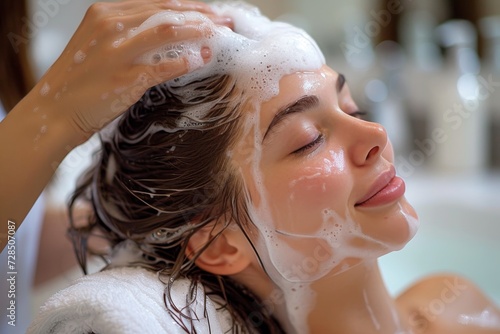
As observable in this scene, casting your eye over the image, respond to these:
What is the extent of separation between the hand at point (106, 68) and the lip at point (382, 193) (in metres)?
0.32

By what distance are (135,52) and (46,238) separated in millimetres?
776

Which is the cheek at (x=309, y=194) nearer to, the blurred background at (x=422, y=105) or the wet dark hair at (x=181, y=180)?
the wet dark hair at (x=181, y=180)

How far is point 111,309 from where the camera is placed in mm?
702

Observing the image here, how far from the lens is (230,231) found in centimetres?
86

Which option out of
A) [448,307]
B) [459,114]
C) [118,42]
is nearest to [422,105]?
[459,114]

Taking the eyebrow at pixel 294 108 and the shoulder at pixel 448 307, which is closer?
the eyebrow at pixel 294 108

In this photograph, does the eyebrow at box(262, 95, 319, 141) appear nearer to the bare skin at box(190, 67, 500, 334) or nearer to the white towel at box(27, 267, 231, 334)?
the bare skin at box(190, 67, 500, 334)

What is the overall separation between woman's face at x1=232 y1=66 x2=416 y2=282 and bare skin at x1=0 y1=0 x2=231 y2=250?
0.16 metres

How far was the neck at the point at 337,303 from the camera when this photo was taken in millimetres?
875

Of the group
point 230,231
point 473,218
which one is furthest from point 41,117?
point 473,218

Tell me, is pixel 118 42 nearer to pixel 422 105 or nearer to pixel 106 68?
pixel 106 68

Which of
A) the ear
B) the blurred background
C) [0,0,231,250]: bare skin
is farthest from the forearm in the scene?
the blurred background

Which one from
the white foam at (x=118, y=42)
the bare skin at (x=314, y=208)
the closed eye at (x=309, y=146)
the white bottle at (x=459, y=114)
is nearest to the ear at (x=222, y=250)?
the bare skin at (x=314, y=208)

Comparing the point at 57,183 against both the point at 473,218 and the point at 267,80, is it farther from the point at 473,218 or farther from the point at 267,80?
the point at 473,218
